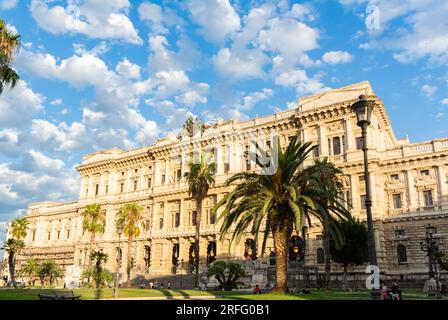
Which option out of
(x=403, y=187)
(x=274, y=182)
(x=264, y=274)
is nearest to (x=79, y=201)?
(x=264, y=274)

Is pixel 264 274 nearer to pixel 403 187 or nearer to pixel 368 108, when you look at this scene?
pixel 403 187

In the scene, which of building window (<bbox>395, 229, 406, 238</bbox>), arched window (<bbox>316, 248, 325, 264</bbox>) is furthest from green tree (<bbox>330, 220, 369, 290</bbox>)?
building window (<bbox>395, 229, 406, 238</bbox>)

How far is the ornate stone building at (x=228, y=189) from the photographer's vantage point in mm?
43375

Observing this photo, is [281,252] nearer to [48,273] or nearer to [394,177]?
[394,177]

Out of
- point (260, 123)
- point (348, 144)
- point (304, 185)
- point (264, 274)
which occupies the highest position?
point (260, 123)

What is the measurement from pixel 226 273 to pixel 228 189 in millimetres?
17903

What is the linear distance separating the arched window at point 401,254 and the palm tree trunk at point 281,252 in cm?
2517

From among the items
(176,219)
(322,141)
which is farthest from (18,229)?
(322,141)

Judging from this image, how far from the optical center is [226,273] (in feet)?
121

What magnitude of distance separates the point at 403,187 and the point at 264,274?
1824cm

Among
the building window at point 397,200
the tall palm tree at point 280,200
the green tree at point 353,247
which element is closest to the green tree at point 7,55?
the tall palm tree at point 280,200

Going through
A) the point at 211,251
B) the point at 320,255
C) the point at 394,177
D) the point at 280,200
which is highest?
the point at 394,177

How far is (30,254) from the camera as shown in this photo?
251 feet
